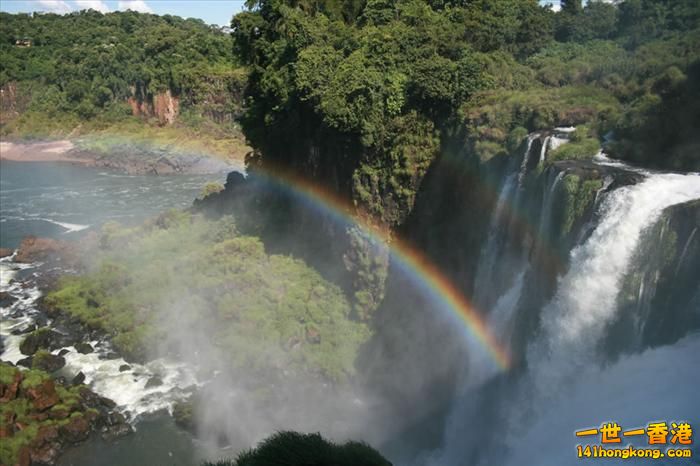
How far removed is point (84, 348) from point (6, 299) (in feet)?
30.4

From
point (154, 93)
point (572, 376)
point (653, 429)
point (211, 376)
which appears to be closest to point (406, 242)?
point (211, 376)

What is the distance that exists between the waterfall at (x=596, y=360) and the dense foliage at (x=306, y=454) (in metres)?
5.18

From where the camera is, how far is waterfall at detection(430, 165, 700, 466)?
12.5 meters

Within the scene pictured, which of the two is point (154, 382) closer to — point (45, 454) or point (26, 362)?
point (45, 454)

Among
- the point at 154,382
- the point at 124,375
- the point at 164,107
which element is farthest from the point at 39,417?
the point at 164,107

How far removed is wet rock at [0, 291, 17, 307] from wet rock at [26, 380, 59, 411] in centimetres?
1299

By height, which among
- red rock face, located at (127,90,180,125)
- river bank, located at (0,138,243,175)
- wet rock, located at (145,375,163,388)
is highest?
red rock face, located at (127,90,180,125)

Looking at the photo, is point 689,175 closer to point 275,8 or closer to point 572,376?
point 572,376

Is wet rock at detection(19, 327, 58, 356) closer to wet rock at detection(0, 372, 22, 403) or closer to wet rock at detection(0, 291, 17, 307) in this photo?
wet rock at detection(0, 372, 22, 403)

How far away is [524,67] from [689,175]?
1475 centimetres

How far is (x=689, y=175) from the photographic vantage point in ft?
50.7

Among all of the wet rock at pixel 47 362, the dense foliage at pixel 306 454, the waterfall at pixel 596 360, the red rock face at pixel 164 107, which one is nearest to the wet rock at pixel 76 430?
the wet rock at pixel 47 362

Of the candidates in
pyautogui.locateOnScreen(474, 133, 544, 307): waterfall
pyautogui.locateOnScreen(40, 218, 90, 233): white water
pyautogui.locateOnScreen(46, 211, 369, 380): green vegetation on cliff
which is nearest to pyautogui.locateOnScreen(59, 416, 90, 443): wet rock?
pyautogui.locateOnScreen(46, 211, 369, 380): green vegetation on cliff

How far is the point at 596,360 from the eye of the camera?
14828 millimetres
